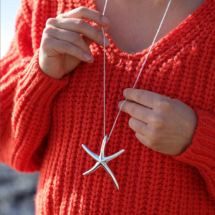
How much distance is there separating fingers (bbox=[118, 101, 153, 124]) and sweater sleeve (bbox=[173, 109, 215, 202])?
128 millimetres

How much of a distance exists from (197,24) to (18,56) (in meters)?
0.63

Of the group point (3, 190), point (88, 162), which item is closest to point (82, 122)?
point (88, 162)

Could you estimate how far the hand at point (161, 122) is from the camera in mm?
641

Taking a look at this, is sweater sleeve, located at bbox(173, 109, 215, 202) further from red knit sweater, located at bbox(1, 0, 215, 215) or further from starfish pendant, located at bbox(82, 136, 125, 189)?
starfish pendant, located at bbox(82, 136, 125, 189)

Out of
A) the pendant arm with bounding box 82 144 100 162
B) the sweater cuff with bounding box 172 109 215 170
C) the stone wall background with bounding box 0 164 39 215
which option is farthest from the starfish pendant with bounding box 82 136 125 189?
the stone wall background with bounding box 0 164 39 215

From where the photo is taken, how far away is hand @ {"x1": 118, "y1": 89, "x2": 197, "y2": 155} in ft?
2.10

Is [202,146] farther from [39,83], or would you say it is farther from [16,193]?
[16,193]

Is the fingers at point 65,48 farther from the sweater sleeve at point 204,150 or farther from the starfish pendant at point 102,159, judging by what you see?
the sweater sleeve at point 204,150

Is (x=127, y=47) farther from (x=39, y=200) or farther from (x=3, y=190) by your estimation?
(x=3, y=190)

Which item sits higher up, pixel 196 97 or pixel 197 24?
pixel 197 24

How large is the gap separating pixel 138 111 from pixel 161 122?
68 millimetres

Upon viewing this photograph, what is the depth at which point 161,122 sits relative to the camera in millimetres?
640

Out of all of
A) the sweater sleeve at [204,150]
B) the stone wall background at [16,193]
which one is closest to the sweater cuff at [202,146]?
the sweater sleeve at [204,150]

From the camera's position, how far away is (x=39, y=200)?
33.1 inches
